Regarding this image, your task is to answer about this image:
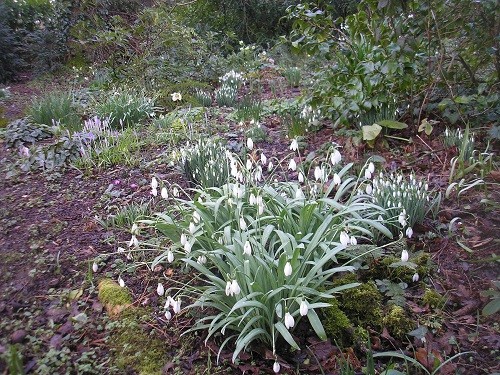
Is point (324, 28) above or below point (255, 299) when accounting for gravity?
above

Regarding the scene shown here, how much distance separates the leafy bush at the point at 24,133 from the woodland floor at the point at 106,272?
79 centimetres

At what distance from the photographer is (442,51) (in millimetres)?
3922

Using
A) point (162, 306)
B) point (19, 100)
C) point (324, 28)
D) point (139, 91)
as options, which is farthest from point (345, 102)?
point (19, 100)

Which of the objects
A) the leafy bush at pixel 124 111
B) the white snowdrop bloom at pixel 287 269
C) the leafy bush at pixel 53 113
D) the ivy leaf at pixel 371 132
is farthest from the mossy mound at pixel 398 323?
the leafy bush at pixel 53 113

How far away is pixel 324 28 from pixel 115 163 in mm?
2452

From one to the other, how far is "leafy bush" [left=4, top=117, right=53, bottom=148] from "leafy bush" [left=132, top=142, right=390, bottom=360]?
285cm

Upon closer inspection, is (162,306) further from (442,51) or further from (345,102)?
(442,51)

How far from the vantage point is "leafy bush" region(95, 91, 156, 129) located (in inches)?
206

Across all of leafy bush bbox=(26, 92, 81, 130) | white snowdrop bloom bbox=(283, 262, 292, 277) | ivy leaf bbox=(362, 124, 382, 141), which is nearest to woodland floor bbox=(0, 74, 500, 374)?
ivy leaf bbox=(362, 124, 382, 141)

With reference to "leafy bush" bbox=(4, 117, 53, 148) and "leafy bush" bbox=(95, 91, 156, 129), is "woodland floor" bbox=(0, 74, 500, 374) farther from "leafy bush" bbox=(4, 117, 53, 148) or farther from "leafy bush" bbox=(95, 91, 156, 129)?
"leafy bush" bbox=(95, 91, 156, 129)

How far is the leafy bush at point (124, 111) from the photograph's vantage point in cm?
522

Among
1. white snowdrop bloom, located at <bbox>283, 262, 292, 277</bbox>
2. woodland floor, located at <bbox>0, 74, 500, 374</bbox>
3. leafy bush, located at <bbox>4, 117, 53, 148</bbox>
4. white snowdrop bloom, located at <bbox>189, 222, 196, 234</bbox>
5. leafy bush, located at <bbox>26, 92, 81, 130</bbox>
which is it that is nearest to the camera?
white snowdrop bloom, located at <bbox>283, 262, 292, 277</bbox>

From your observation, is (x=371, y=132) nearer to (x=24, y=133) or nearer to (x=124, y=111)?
(x=124, y=111)

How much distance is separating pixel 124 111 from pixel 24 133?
1.13 m
